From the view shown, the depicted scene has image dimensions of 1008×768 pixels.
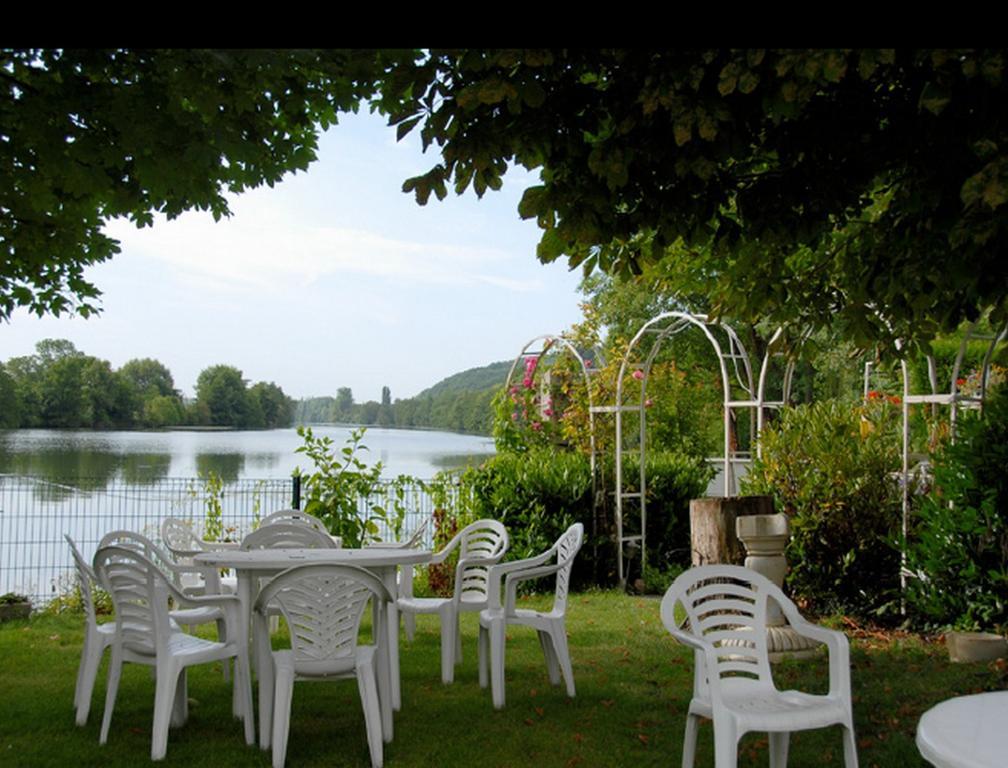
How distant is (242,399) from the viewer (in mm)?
15758

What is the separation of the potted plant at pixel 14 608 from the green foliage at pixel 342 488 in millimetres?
2360

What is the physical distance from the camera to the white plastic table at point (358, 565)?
4.44 m

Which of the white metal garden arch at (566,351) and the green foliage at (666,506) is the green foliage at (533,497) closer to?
the white metal garden arch at (566,351)

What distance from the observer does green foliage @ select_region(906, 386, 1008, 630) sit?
6.07 metres

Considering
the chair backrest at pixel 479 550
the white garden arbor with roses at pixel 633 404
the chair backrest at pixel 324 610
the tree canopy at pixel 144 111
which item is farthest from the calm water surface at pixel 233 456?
the chair backrest at pixel 324 610

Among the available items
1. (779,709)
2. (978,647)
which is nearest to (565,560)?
(779,709)

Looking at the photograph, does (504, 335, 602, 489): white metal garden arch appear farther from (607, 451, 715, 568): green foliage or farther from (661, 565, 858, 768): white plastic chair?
(661, 565, 858, 768): white plastic chair

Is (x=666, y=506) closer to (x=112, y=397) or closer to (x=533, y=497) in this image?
(x=533, y=497)

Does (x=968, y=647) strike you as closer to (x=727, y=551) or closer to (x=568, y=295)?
(x=727, y=551)

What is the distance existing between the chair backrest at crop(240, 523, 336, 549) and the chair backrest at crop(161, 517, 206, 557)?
2.64 ft

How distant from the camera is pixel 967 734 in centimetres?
212

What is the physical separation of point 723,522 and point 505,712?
2.31 m

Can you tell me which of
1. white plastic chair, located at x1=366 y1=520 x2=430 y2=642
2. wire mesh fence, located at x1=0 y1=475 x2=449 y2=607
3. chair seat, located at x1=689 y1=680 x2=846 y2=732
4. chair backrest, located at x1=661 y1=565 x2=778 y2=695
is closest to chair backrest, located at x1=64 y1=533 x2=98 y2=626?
white plastic chair, located at x1=366 y1=520 x2=430 y2=642

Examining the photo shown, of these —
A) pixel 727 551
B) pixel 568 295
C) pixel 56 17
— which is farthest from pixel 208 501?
pixel 568 295
